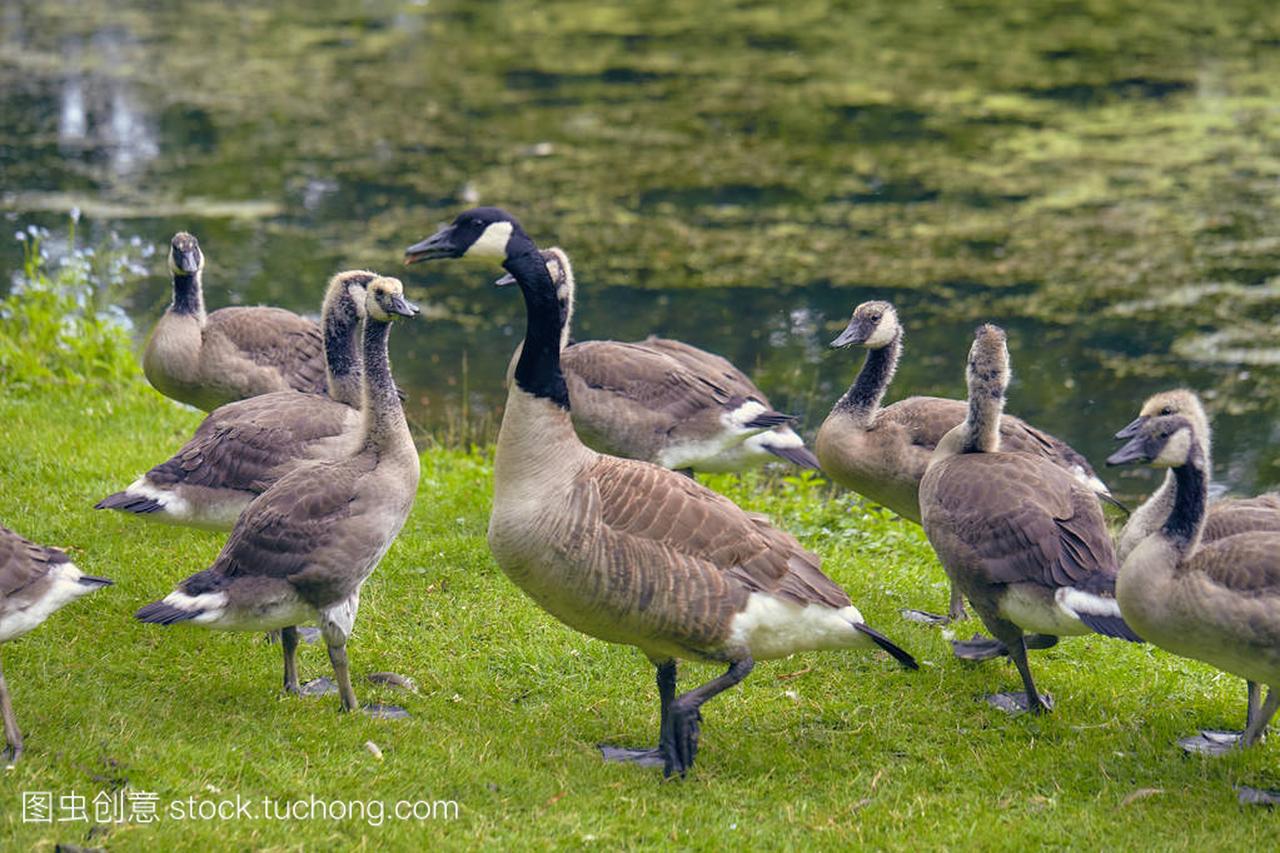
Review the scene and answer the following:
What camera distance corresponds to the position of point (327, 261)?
1575 centimetres

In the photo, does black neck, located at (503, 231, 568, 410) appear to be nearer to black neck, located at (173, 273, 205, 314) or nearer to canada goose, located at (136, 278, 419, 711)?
canada goose, located at (136, 278, 419, 711)

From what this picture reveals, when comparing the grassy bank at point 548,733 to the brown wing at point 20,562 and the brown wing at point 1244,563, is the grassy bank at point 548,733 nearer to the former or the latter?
the brown wing at point 20,562

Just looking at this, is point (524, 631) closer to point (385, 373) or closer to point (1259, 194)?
point (385, 373)

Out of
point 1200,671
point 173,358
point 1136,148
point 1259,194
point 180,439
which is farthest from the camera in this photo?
point 1136,148

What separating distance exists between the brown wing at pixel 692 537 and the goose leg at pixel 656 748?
68 cm

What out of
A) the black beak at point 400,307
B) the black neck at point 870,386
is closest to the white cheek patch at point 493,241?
the black beak at point 400,307

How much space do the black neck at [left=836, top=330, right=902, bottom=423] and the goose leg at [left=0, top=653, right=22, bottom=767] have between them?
16.8ft

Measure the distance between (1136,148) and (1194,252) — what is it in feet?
11.8

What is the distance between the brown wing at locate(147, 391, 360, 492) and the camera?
764 cm

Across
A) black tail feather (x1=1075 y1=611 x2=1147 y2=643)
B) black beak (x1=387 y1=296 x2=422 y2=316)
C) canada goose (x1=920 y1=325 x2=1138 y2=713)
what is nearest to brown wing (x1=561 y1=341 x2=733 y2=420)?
canada goose (x1=920 y1=325 x2=1138 y2=713)

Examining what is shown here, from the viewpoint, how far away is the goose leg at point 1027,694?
23.1ft

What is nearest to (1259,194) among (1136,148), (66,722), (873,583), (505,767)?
(1136,148)

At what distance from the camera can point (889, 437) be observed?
8523mm

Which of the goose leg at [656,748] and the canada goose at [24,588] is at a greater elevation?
the canada goose at [24,588]
